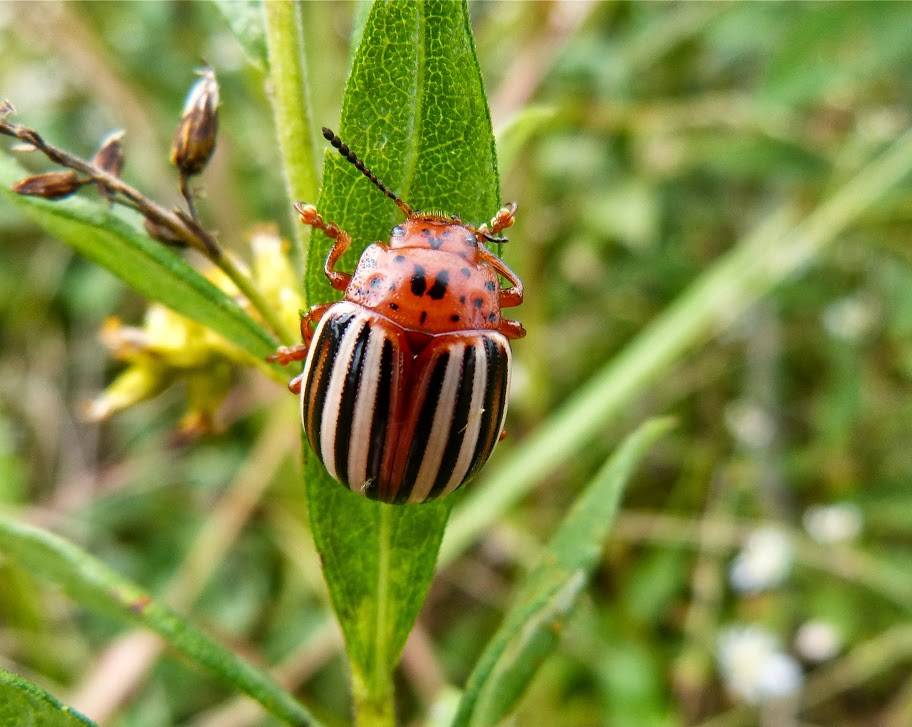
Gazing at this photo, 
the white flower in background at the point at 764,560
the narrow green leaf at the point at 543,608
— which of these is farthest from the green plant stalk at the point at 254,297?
the white flower in background at the point at 764,560

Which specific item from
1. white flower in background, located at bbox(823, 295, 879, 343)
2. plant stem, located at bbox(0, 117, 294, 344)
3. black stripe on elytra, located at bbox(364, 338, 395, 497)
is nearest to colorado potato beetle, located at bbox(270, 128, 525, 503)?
black stripe on elytra, located at bbox(364, 338, 395, 497)

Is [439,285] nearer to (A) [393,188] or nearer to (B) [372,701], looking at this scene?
(A) [393,188]

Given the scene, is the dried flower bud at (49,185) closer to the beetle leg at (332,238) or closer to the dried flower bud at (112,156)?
the dried flower bud at (112,156)

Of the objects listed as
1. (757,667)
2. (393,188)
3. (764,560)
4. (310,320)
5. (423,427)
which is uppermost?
(393,188)

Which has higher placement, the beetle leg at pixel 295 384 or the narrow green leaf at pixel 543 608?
the beetle leg at pixel 295 384

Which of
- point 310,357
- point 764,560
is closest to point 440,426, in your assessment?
point 310,357

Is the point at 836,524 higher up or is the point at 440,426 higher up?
the point at 440,426

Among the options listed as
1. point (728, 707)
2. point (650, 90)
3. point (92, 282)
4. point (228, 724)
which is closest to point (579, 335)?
point (650, 90)
